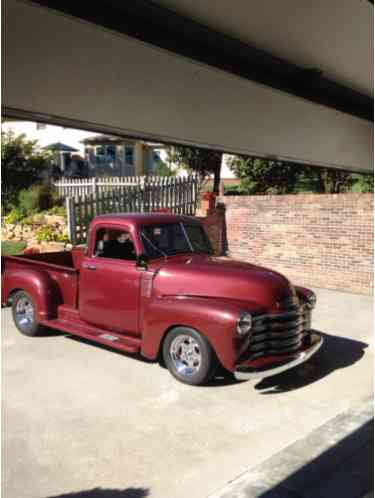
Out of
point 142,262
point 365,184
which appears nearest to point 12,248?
point 142,262

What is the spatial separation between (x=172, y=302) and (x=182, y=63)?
2.59 meters

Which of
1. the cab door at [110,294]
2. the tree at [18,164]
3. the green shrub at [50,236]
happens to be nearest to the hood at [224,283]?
the cab door at [110,294]

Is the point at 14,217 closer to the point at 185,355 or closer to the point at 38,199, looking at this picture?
the point at 38,199

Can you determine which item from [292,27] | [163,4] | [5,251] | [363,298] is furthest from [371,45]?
[5,251]

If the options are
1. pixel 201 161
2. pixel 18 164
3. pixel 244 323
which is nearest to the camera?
pixel 244 323

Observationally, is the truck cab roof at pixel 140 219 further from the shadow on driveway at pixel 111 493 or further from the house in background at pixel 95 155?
the house in background at pixel 95 155

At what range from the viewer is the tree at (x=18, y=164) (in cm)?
2038

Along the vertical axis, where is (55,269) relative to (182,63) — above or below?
below

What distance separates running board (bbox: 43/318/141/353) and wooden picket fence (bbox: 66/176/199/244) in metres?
6.15

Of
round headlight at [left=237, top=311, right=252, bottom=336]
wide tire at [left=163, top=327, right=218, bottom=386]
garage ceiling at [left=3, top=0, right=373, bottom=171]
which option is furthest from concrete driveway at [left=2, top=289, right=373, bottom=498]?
garage ceiling at [left=3, top=0, right=373, bottom=171]

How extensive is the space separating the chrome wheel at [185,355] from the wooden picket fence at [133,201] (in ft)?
25.5

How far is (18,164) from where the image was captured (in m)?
20.9

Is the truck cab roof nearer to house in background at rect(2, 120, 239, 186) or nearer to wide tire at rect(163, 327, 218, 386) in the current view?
wide tire at rect(163, 327, 218, 386)

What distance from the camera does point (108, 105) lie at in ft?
13.8
